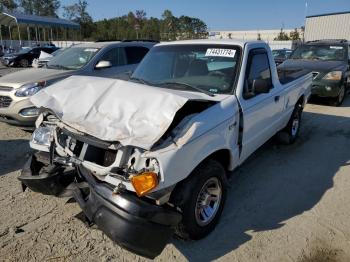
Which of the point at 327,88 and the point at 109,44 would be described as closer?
the point at 109,44

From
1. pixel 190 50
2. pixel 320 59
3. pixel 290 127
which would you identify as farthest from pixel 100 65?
pixel 320 59

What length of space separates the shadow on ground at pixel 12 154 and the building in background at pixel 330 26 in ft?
83.5

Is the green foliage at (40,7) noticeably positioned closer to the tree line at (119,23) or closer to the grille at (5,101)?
the tree line at (119,23)

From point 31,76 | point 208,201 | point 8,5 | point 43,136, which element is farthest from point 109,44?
point 8,5

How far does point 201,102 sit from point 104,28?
7091 centimetres

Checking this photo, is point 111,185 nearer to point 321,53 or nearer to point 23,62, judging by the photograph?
point 321,53

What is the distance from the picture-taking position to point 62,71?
7.60 meters

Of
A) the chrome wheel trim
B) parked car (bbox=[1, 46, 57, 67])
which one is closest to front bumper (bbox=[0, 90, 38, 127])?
the chrome wheel trim

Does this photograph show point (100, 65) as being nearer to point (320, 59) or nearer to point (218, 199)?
point (218, 199)

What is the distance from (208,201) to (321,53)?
9.06 meters

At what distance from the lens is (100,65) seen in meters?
7.77

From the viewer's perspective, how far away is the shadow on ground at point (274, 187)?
3.51 m

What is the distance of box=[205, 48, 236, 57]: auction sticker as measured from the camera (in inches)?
169

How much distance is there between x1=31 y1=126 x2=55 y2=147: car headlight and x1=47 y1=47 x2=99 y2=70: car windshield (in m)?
4.33
